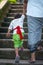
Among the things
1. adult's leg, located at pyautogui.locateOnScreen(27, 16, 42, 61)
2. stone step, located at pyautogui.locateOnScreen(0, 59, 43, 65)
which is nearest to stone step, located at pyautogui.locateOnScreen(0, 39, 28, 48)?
stone step, located at pyautogui.locateOnScreen(0, 59, 43, 65)

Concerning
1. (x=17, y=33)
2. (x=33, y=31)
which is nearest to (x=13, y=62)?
(x=17, y=33)

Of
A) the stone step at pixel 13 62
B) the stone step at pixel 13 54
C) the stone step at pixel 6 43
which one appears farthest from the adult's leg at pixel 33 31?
the stone step at pixel 6 43

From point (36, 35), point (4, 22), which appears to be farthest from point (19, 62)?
point (4, 22)

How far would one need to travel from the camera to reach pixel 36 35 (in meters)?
6.16

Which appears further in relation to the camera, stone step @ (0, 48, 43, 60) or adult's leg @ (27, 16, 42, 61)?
stone step @ (0, 48, 43, 60)

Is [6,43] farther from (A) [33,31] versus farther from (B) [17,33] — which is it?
(A) [33,31]

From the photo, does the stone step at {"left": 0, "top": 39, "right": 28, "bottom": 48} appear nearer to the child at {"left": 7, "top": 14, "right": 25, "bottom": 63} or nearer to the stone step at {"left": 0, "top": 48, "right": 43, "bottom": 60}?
the stone step at {"left": 0, "top": 48, "right": 43, "bottom": 60}

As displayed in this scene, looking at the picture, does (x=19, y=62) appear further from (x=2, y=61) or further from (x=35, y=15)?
(x=35, y=15)

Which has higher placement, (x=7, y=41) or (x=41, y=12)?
(x=41, y=12)

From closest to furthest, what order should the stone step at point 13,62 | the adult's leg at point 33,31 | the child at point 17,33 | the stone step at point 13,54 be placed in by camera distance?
the adult's leg at point 33,31
the stone step at point 13,62
the child at point 17,33
the stone step at point 13,54

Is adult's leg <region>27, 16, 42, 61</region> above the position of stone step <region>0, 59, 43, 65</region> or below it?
above

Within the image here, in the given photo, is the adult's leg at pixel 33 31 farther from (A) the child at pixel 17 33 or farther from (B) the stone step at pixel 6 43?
(B) the stone step at pixel 6 43

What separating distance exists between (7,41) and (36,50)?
95cm

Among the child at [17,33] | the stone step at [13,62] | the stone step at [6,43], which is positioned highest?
the child at [17,33]
